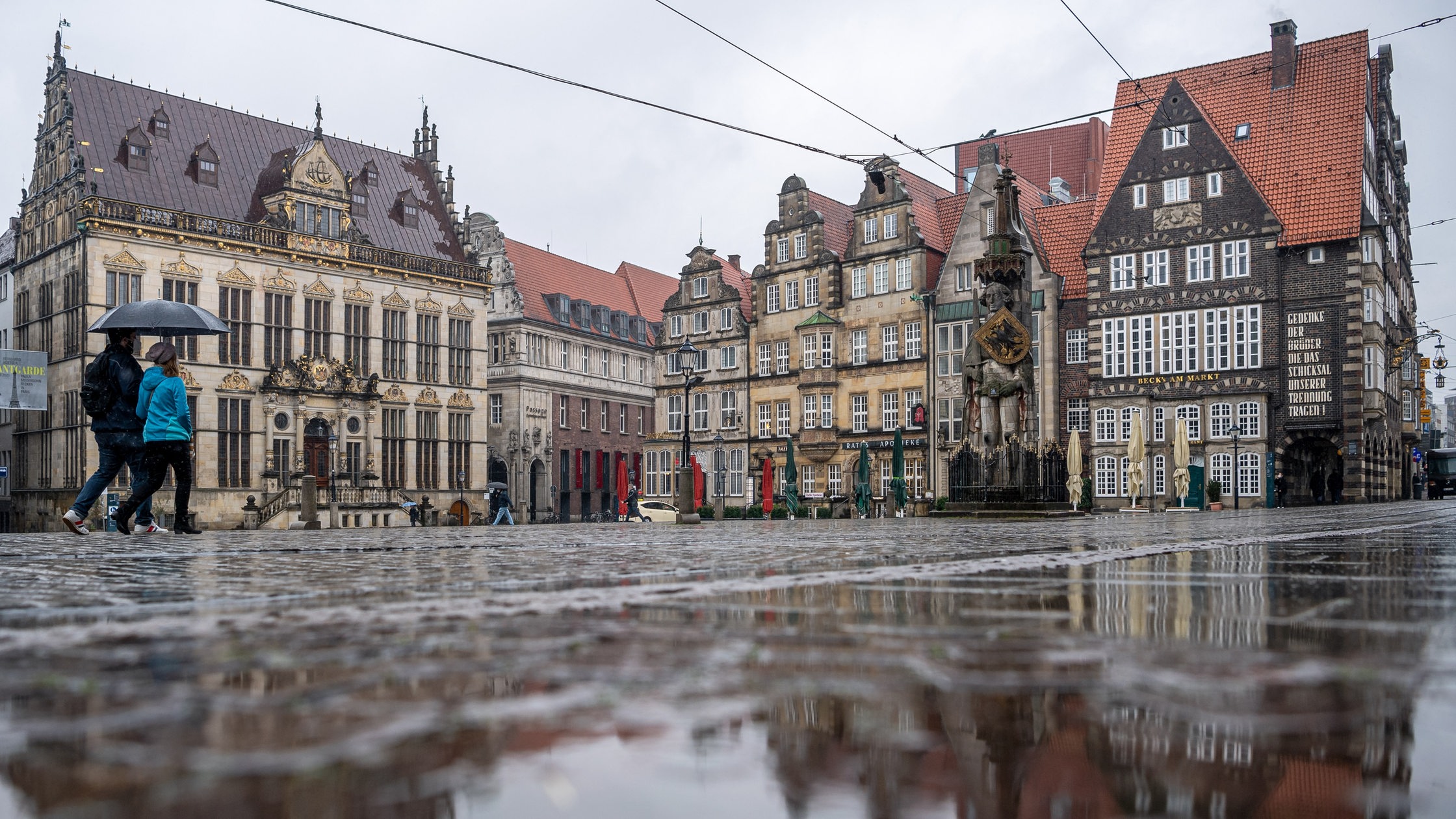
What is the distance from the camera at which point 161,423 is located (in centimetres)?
1121

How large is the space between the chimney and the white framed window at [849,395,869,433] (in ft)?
62.1

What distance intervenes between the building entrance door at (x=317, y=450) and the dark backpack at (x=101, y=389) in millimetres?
33167

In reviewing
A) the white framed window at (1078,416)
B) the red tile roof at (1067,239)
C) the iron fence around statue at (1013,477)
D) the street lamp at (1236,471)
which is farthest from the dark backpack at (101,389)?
the red tile roof at (1067,239)

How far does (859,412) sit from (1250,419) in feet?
47.0

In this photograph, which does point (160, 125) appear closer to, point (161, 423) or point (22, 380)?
point (22, 380)

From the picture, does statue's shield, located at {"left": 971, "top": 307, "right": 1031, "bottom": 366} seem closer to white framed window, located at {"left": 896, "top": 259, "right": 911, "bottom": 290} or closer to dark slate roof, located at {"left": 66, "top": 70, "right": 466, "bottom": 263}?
white framed window, located at {"left": 896, "top": 259, "right": 911, "bottom": 290}

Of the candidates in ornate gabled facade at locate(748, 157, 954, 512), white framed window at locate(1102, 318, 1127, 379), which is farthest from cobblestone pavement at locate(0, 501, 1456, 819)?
ornate gabled facade at locate(748, 157, 954, 512)

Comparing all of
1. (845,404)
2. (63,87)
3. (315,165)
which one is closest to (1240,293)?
(845,404)

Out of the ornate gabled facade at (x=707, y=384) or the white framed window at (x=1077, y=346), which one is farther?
the ornate gabled facade at (x=707, y=384)

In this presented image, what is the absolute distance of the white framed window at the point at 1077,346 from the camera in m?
44.0

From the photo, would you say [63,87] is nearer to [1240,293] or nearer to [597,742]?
[1240,293]

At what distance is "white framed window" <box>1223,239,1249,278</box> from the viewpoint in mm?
40969

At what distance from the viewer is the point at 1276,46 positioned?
144 ft

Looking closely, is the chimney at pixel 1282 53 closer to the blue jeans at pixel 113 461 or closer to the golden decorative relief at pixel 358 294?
the golden decorative relief at pixel 358 294
